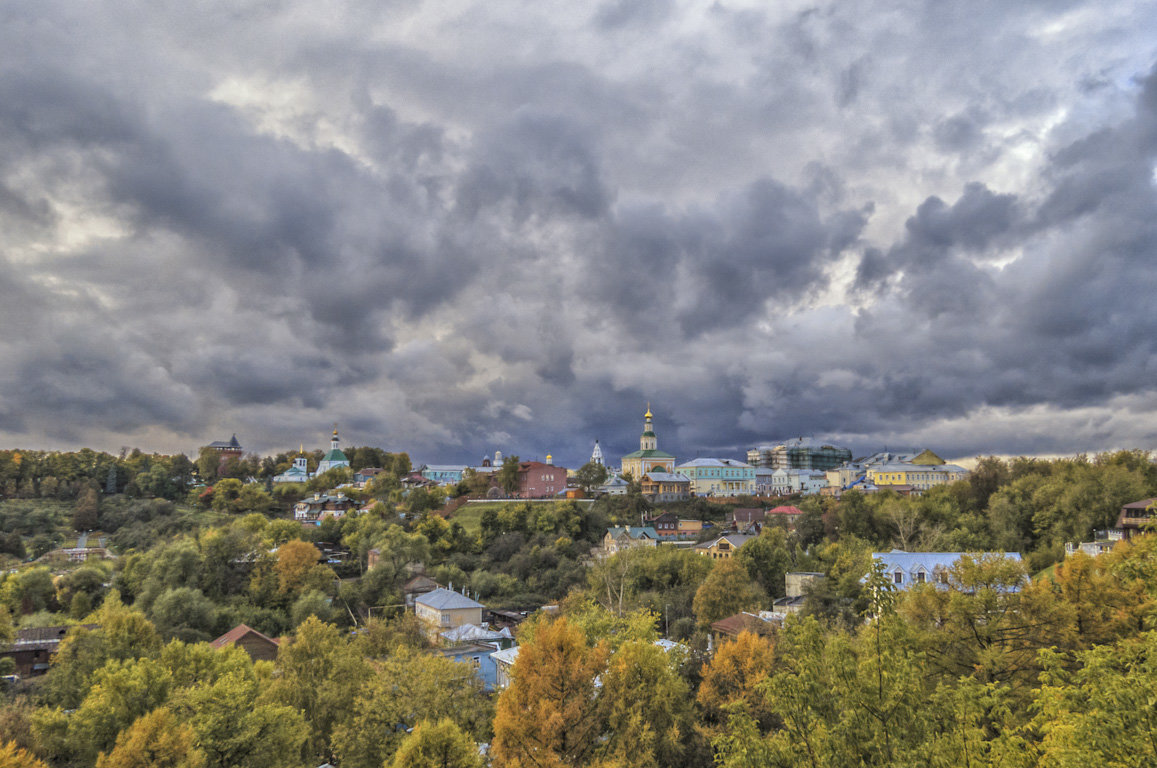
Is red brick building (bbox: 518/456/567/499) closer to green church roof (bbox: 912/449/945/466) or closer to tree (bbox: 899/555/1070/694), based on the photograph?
green church roof (bbox: 912/449/945/466)

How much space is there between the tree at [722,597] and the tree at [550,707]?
78.7ft

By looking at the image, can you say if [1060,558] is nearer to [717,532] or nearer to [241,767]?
[717,532]

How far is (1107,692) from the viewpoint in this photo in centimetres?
775

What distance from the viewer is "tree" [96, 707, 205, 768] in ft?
54.8

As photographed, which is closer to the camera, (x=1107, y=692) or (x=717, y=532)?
(x=1107, y=692)

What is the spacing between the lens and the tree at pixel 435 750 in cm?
1589

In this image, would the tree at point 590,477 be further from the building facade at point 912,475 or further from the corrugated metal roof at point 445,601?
the corrugated metal roof at point 445,601

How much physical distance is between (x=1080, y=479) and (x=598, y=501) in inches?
1992

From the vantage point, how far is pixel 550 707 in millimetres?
17516

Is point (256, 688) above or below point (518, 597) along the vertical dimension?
above

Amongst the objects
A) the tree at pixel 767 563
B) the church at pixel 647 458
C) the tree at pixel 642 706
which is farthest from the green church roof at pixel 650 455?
the tree at pixel 642 706

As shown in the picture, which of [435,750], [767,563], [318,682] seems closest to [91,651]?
[318,682]

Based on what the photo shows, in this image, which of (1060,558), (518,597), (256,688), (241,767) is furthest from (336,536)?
(1060,558)

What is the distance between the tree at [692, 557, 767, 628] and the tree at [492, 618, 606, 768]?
78.7 ft
